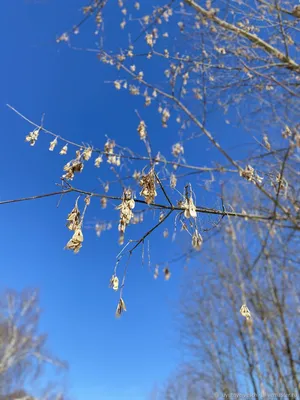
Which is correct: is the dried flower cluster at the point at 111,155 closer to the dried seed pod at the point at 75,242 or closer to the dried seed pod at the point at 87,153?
the dried seed pod at the point at 87,153

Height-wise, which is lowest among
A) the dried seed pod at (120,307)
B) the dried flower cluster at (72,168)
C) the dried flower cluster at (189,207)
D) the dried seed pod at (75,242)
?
the dried seed pod at (120,307)

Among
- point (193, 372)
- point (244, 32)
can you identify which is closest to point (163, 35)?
point (244, 32)

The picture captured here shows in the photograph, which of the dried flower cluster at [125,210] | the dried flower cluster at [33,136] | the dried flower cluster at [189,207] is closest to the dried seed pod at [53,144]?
the dried flower cluster at [33,136]

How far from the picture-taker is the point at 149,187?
1.08m

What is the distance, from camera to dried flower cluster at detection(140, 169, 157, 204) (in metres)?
1.07

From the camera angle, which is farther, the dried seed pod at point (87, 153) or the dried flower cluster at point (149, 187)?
the dried seed pod at point (87, 153)

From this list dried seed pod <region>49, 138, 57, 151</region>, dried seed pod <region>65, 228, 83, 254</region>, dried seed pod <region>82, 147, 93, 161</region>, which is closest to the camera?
dried seed pod <region>65, 228, 83, 254</region>

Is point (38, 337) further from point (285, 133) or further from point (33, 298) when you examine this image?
point (285, 133)

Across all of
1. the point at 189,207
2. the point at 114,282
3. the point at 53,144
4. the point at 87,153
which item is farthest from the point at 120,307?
the point at 53,144

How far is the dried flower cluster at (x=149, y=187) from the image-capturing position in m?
1.07

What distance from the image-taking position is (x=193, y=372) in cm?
965

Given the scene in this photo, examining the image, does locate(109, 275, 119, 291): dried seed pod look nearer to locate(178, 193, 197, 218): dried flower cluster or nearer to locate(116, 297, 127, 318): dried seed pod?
locate(116, 297, 127, 318): dried seed pod

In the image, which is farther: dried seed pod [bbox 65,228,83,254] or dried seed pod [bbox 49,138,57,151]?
dried seed pod [bbox 49,138,57,151]

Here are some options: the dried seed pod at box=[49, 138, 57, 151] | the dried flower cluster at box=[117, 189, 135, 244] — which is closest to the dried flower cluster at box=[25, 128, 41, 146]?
the dried seed pod at box=[49, 138, 57, 151]
